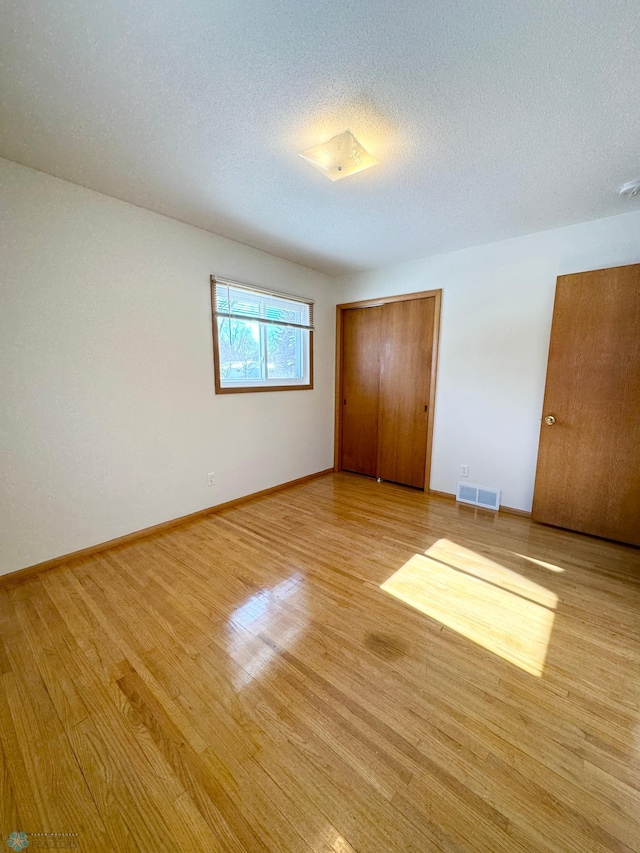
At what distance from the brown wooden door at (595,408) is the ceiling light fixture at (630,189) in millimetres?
470

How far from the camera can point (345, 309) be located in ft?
13.6

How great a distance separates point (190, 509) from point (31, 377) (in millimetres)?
1524

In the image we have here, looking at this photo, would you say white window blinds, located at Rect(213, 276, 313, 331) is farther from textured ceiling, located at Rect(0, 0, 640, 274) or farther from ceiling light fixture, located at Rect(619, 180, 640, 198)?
ceiling light fixture, located at Rect(619, 180, 640, 198)

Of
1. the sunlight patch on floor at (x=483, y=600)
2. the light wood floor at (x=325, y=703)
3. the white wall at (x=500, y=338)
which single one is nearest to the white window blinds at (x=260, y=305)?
the white wall at (x=500, y=338)

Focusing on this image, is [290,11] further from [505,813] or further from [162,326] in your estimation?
[505,813]

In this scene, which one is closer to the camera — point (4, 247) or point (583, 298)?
point (4, 247)

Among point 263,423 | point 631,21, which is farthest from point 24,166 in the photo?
point 631,21

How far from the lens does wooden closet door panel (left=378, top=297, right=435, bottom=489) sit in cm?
357

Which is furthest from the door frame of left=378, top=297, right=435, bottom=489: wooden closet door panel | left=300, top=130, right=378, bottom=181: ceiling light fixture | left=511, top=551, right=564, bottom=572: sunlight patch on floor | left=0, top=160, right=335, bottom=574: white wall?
left=300, top=130, right=378, bottom=181: ceiling light fixture

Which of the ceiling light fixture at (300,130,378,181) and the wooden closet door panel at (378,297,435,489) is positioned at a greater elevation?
the ceiling light fixture at (300,130,378,181)

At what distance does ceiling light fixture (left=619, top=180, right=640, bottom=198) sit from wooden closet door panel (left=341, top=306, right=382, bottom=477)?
216 centimetres

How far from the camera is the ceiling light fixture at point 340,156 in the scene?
1623mm

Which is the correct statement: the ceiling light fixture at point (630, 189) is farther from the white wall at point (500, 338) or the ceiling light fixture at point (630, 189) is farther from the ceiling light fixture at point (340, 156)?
the ceiling light fixture at point (340, 156)

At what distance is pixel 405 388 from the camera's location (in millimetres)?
3756
